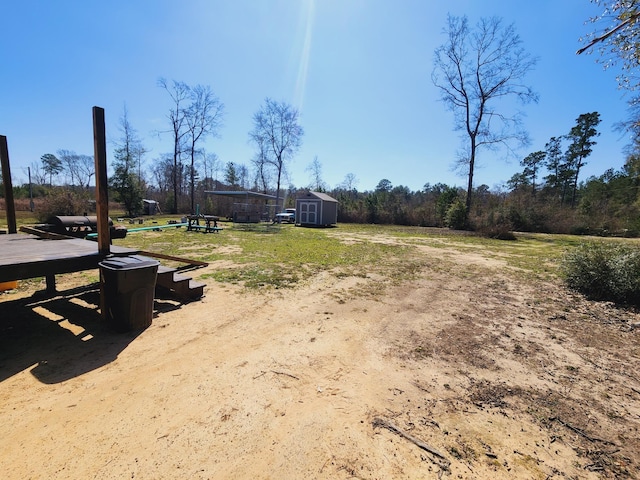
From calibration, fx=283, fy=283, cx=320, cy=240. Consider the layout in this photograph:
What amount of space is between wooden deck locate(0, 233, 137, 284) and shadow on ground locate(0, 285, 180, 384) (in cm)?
68

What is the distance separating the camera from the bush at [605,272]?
16.5ft

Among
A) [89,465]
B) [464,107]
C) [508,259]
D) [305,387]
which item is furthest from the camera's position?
[464,107]

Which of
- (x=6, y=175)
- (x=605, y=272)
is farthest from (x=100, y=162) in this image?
(x=605, y=272)

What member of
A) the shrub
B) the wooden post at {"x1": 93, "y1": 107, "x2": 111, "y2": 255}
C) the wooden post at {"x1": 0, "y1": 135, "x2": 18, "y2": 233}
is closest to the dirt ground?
the wooden post at {"x1": 93, "y1": 107, "x2": 111, "y2": 255}

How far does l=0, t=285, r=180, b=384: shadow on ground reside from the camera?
2.61 meters

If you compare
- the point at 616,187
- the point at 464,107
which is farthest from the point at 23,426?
the point at 616,187

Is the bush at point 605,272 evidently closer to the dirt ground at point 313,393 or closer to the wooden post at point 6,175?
the dirt ground at point 313,393

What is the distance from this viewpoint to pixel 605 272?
5.41 meters

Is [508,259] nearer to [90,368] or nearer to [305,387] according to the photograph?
[305,387]

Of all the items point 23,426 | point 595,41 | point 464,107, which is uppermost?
point 464,107

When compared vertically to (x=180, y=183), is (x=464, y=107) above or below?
above

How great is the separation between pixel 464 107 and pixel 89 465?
2794 centimetres

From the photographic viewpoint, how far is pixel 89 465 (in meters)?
1.63

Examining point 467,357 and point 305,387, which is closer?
point 305,387
